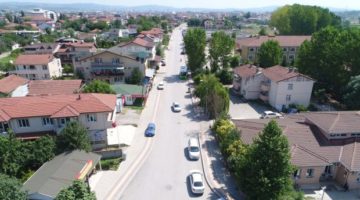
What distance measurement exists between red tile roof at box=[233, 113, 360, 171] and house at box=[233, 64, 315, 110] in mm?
13724

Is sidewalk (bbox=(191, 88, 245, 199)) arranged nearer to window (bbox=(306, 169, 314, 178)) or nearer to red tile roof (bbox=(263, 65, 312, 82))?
window (bbox=(306, 169, 314, 178))

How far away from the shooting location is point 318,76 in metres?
53.1

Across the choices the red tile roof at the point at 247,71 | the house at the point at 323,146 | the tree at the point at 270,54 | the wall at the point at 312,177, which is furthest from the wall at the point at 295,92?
the wall at the point at 312,177

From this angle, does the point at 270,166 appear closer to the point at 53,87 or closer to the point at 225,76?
the point at 53,87

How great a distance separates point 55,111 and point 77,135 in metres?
4.24

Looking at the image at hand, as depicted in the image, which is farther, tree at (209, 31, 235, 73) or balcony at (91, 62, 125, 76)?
tree at (209, 31, 235, 73)

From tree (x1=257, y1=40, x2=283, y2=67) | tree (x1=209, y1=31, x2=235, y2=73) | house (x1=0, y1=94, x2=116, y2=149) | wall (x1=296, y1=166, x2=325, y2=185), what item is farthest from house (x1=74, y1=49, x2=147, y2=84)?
wall (x1=296, y1=166, x2=325, y2=185)

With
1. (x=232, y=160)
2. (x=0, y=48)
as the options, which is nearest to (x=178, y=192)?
(x=232, y=160)

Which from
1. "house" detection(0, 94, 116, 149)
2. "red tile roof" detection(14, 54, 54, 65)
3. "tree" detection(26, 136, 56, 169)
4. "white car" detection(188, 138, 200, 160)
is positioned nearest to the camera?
"tree" detection(26, 136, 56, 169)

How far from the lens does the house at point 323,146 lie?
2841 centimetres

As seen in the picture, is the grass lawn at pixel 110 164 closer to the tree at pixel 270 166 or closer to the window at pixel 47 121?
the window at pixel 47 121

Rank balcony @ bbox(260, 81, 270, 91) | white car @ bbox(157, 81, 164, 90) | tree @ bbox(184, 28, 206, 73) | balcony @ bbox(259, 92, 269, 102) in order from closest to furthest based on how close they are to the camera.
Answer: balcony @ bbox(260, 81, 270, 91) < balcony @ bbox(259, 92, 269, 102) < white car @ bbox(157, 81, 164, 90) < tree @ bbox(184, 28, 206, 73)

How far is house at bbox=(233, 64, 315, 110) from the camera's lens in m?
47.5

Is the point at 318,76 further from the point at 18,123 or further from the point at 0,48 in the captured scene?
the point at 0,48
